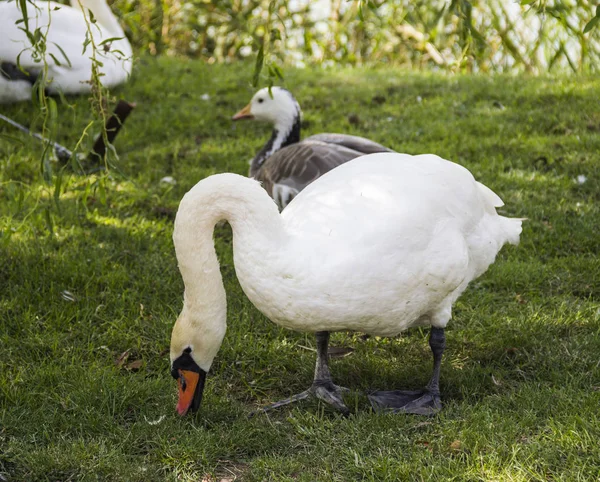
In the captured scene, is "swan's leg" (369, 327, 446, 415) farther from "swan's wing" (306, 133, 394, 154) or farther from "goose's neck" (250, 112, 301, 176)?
"goose's neck" (250, 112, 301, 176)

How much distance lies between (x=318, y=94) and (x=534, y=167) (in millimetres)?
3005

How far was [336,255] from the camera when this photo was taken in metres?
3.25

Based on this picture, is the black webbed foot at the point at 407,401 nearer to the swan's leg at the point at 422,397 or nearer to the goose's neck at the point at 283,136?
the swan's leg at the point at 422,397

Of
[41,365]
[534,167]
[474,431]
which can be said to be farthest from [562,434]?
[534,167]

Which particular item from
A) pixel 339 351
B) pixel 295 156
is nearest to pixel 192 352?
pixel 339 351

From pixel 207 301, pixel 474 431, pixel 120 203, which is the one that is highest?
pixel 207 301

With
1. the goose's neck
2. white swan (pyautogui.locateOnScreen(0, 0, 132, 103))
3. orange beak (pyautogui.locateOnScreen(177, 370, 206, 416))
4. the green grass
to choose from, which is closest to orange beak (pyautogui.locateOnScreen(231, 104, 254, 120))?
the green grass

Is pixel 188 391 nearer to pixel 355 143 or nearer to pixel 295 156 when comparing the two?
pixel 295 156

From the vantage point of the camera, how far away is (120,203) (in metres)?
6.35

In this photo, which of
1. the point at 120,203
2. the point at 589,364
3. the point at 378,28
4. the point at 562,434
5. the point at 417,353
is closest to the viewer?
the point at 562,434

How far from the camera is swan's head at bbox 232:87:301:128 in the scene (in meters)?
7.11

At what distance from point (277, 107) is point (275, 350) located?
325 centimetres

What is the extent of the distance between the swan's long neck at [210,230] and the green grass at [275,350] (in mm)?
616

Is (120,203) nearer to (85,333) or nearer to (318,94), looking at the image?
(85,333)
